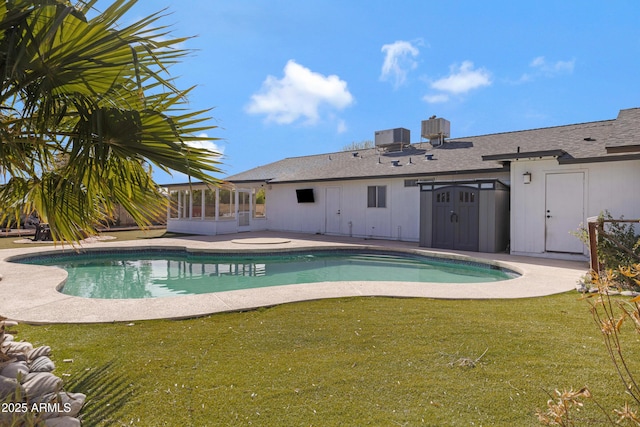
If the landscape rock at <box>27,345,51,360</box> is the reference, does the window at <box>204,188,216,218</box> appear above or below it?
above

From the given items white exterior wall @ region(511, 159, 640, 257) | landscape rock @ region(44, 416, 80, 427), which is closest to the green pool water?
white exterior wall @ region(511, 159, 640, 257)

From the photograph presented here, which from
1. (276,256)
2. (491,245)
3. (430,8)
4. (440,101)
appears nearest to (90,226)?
(276,256)

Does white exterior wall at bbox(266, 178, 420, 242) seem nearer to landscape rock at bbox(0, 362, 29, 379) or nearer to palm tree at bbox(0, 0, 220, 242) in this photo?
palm tree at bbox(0, 0, 220, 242)

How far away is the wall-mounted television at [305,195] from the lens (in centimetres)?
1862

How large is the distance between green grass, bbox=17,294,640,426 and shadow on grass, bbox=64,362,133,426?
0.04 feet

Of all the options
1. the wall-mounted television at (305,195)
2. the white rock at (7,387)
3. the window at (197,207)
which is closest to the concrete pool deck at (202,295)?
the white rock at (7,387)

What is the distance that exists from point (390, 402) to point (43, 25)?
3502 mm

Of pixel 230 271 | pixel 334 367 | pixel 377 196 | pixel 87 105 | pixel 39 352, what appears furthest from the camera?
pixel 377 196

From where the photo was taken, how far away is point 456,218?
12477 millimetres

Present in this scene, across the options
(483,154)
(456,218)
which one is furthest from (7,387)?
(483,154)

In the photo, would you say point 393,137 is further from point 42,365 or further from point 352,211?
point 42,365

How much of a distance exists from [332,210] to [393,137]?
5167mm

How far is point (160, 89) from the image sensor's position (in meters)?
3.34

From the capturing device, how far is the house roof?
1005cm
